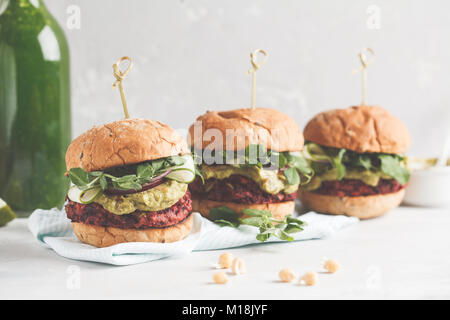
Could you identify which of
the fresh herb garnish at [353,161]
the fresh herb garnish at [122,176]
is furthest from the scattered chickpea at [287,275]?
the fresh herb garnish at [353,161]

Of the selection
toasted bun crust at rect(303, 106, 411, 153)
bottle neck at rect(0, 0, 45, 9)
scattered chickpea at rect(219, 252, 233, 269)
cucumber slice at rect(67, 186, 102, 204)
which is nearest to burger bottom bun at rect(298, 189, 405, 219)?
toasted bun crust at rect(303, 106, 411, 153)

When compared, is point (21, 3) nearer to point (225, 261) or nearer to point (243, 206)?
point (243, 206)

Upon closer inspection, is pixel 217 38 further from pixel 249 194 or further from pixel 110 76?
pixel 249 194

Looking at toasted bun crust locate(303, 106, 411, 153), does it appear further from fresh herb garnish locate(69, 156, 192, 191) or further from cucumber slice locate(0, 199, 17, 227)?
cucumber slice locate(0, 199, 17, 227)

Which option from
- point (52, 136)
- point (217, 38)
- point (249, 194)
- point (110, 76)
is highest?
point (217, 38)

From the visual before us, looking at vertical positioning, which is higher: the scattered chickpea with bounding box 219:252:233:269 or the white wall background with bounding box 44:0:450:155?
the white wall background with bounding box 44:0:450:155

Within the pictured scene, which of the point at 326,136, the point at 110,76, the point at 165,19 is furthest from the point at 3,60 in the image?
the point at 326,136
